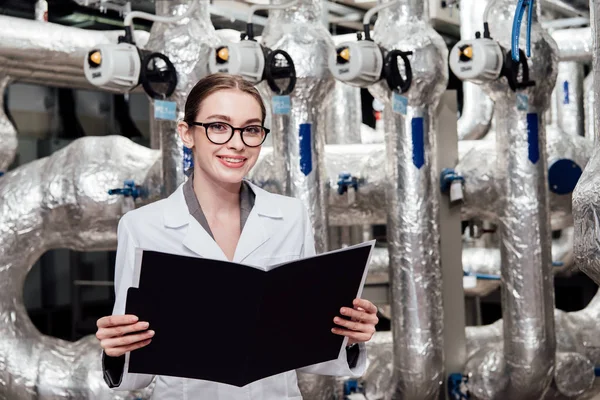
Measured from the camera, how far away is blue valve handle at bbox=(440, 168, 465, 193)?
2.72m

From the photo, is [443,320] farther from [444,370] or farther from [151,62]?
[151,62]

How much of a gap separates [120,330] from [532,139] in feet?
5.83

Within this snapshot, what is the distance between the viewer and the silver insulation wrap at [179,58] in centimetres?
Result: 239

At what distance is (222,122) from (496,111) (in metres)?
1.59

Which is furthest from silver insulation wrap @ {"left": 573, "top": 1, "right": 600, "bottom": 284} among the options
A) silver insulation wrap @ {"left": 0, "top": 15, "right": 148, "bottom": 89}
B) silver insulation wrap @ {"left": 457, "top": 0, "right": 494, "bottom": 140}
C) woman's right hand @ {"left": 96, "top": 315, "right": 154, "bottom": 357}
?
silver insulation wrap @ {"left": 457, "top": 0, "right": 494, "bottom": 140}

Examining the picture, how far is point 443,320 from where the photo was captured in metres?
2.76

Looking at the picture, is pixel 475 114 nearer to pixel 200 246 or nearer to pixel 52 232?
pixel 52 232

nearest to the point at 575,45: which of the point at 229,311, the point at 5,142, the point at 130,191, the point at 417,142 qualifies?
the point at 417,142

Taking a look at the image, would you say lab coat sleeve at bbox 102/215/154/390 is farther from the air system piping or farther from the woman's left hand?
the air system piping

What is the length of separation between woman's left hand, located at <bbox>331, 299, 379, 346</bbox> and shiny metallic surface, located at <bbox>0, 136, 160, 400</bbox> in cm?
130

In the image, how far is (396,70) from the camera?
2.48 metres

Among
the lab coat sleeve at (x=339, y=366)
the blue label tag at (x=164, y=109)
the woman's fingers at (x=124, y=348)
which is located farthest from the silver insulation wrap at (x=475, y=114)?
the woman's fingers at (x=124, y=348)

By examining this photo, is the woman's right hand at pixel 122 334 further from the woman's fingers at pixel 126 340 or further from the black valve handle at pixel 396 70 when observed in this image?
the black valve handle at pixel 396 70

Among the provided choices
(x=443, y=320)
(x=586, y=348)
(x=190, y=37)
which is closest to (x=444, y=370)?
(x=443, y=320)
